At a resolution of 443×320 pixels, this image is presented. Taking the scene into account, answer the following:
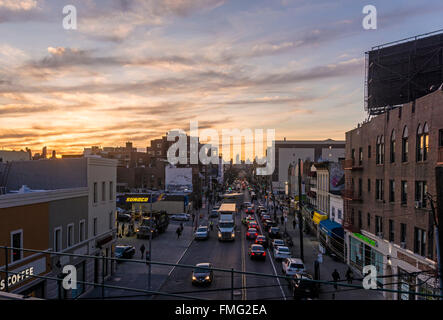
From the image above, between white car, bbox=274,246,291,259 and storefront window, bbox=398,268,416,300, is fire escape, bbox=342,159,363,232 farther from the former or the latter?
storefront window, bbox=398,268,416,300

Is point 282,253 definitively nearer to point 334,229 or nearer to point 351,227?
point 351,227

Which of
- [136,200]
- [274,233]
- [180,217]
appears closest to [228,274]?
[136,200]

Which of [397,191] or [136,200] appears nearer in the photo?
[397,191]

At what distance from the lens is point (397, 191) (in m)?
23.5

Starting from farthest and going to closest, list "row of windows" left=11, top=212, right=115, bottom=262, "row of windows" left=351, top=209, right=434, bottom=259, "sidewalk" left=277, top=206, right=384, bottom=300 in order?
→ "sidewalk" left=277, top=206, right=384, bottom=300, "row of windows" left=351, top=209, right=434, bottom=259, "row of windows" left=11, top=212, right=115, bottom=262

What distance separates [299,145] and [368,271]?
4851 inches

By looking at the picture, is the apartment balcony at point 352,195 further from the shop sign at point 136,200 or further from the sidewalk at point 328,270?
the shop sign at point 136,200

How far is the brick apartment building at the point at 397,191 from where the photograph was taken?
19.2m

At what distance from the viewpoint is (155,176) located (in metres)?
92.7

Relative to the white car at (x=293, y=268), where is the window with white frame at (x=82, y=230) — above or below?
above

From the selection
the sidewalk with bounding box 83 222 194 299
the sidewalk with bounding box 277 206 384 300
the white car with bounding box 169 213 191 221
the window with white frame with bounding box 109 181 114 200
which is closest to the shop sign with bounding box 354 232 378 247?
the sidewalk with bounding box 277 206 384 300

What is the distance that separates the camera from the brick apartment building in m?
19.2

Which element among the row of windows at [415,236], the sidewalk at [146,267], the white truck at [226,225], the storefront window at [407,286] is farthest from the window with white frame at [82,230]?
the row of windows at [415,236]
